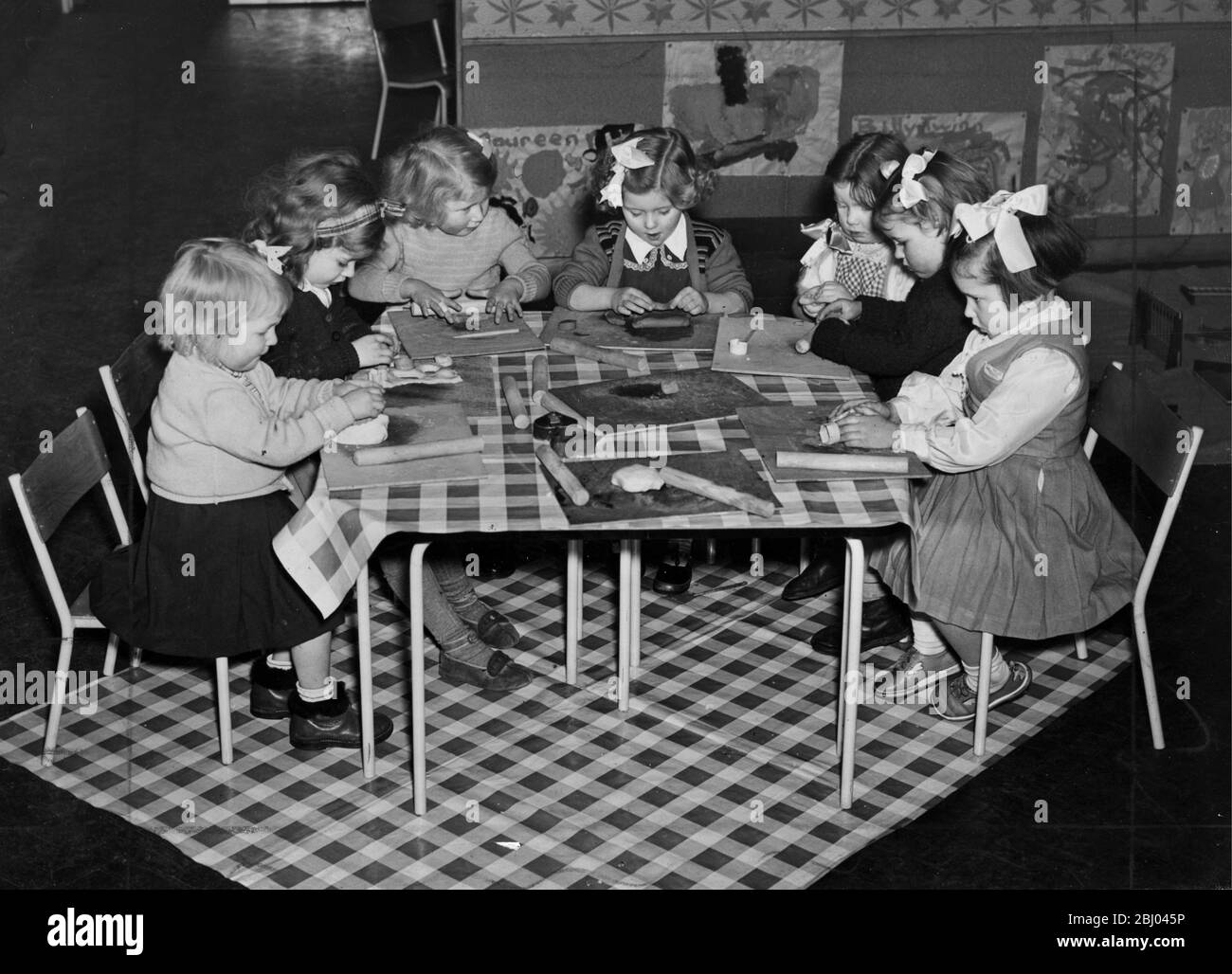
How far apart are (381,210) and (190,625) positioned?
1.17 m

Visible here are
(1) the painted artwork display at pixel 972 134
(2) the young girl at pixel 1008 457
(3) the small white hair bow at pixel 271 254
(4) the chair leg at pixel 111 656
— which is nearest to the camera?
(2) the young girl at pixel 1008 457

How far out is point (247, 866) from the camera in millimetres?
3355

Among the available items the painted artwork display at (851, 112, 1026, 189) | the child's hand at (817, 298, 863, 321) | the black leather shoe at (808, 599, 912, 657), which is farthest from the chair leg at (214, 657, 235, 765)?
the painted artwork display at (851, 112, 1026, 189)

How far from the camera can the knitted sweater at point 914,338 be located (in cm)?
377

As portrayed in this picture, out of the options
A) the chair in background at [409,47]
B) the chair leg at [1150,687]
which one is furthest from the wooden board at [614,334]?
the chair in background at [409,47]

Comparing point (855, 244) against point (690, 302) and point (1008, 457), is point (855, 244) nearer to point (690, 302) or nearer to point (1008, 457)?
point (690, 302)

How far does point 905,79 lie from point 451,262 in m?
3.16

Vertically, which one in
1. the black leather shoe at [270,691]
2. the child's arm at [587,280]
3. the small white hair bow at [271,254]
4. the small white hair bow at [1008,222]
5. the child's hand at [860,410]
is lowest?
the black leather shoe at [270,691]

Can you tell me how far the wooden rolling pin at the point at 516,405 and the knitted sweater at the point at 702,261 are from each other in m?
0.75

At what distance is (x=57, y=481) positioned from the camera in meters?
3.51

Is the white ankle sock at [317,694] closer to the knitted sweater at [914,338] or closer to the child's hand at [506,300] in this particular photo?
the child's hand at [506,300]

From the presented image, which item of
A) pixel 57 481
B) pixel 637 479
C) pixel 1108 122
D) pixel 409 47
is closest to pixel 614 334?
pixel 637 479

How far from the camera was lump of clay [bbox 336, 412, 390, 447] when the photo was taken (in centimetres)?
330

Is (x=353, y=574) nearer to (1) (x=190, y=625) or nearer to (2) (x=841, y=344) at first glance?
(1) (x=190, y=625)
